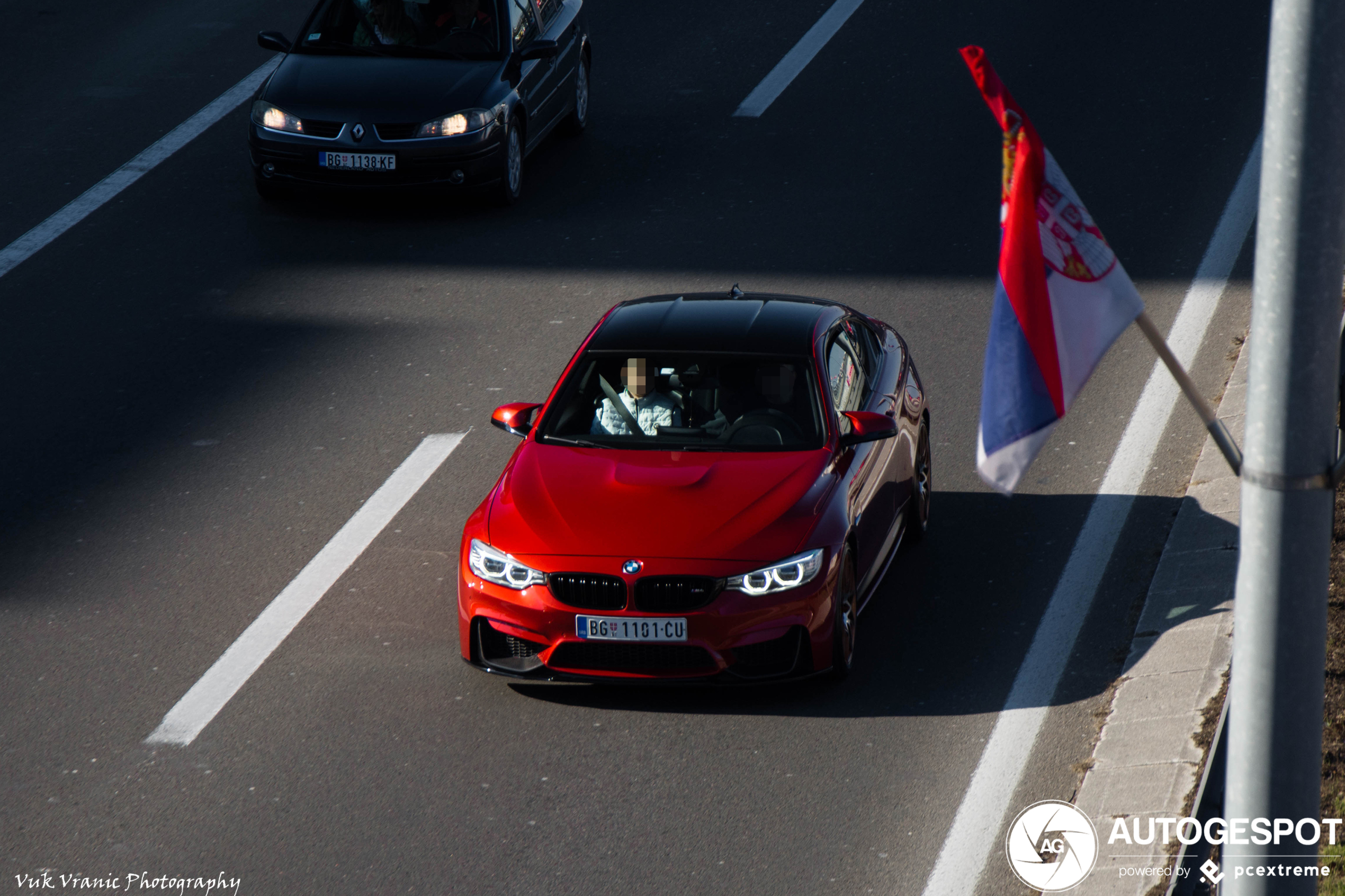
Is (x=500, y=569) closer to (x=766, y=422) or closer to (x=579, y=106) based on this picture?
(x=766, y=422)

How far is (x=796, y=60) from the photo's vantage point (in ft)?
62.1

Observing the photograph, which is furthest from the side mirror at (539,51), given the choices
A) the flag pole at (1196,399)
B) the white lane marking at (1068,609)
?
the flag pole at (1196,399)

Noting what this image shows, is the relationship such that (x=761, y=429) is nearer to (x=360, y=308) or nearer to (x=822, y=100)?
(x=360, y=308)

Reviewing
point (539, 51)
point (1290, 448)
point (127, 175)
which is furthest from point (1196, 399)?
point (127, 175)

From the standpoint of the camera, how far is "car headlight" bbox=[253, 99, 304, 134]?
1434 cm

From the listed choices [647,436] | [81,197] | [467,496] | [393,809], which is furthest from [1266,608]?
[81,197]

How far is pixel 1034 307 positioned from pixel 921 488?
4887mm

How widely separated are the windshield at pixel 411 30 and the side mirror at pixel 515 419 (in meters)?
6.97

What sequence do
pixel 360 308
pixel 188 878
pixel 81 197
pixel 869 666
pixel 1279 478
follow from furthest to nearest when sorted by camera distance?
pixel 81 197, pixel 360 308, pixel 869 666, pixel 188 878, pixel 1279 478

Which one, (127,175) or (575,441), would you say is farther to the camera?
(127,175)

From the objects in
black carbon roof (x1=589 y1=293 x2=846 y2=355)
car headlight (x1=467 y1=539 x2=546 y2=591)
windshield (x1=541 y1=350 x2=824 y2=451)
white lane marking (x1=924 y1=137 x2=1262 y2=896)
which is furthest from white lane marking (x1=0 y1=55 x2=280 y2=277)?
white lane marking (x1=924 y1=137 x2=1262 y2=896)

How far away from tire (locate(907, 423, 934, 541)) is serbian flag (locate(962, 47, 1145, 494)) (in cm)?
451

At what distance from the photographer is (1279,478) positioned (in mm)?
4309

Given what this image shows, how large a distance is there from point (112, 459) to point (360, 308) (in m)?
2.88
